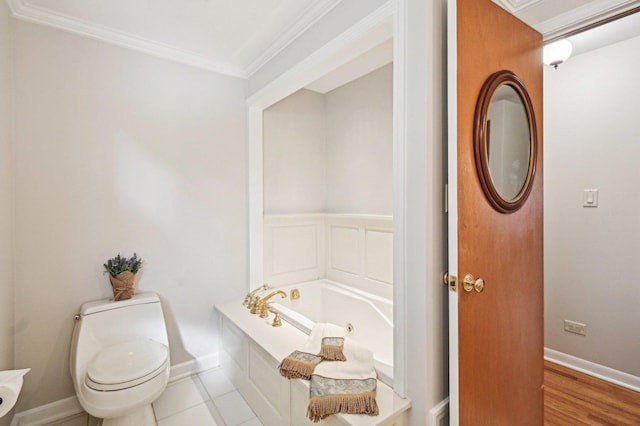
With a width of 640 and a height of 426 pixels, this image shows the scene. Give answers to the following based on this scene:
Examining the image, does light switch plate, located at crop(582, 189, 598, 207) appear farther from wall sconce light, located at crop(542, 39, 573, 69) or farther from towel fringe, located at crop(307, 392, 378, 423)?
towel fringe, located at crop(307, 392, 378, 423)

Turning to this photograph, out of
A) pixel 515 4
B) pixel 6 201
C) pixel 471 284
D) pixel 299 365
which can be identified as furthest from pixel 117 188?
pixel 515 4

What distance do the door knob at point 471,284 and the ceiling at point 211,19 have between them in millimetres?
1327

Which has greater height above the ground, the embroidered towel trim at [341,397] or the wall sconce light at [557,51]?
the wall sconce light at [557,51]

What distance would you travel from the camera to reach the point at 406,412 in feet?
4.24

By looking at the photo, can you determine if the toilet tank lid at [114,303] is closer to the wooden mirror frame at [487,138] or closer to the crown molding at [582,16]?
the wooden mirror frame at [487,138]

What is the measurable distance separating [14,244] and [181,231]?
0.91 metres

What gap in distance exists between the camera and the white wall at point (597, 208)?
6.93ft

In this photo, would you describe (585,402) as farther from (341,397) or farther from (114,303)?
Answer: (114,303)

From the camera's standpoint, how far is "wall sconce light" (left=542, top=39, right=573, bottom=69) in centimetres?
193

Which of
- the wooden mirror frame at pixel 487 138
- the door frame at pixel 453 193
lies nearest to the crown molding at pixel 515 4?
the wooden mirror frame at pixel 487 138

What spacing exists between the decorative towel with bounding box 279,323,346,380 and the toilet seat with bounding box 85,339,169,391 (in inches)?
29.0

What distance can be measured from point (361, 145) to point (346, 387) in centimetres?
205

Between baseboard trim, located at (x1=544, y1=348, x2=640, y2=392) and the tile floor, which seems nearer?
the tile floor

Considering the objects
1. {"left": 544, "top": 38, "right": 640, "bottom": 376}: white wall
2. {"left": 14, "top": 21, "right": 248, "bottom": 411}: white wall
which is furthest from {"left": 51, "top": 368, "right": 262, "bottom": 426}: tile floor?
{"left": 544, "top": 38, "right": 640, "bottom": 376}: white wall
